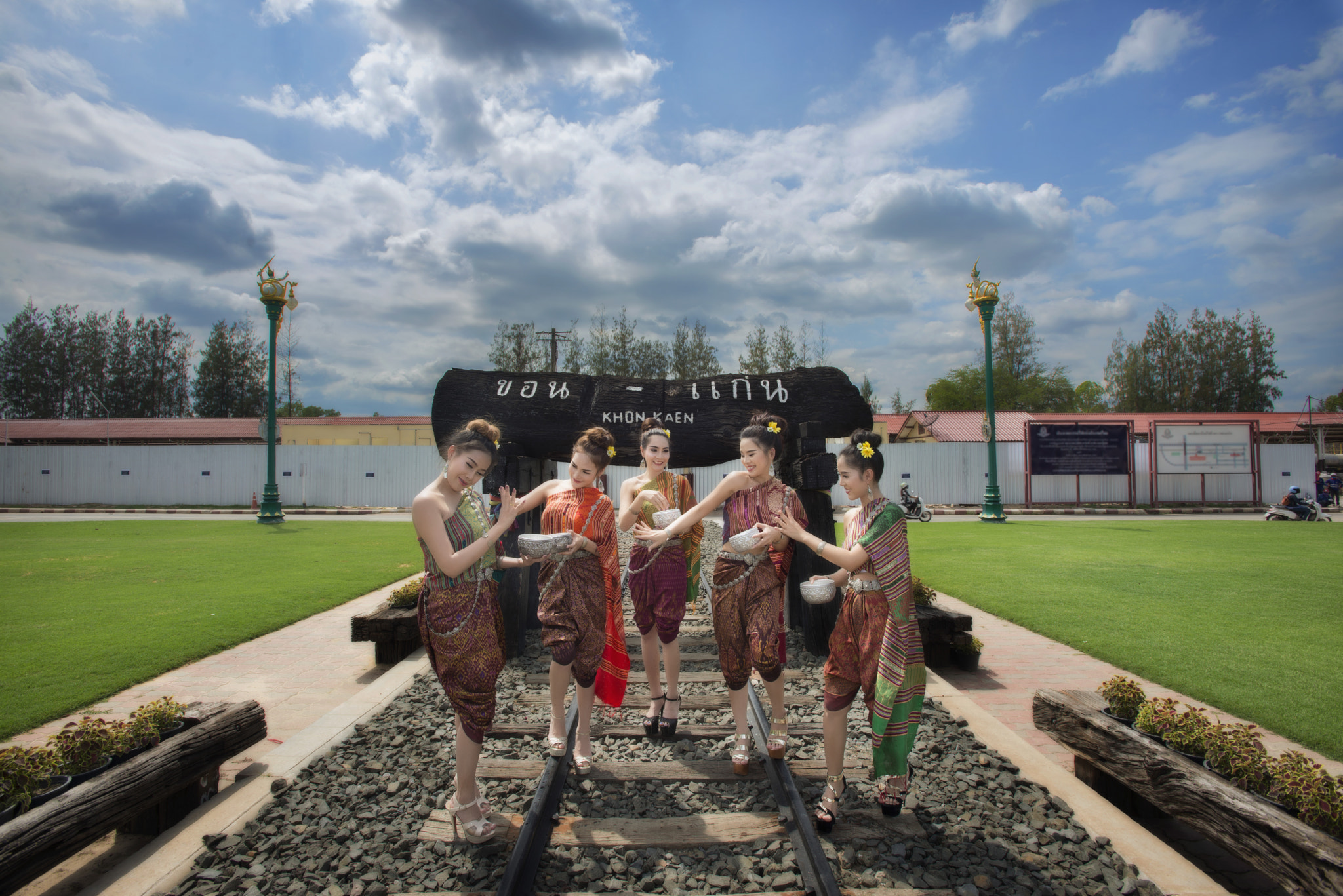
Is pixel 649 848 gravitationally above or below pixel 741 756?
below

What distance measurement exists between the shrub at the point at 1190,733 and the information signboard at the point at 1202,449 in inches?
924

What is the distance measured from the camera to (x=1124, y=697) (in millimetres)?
3377

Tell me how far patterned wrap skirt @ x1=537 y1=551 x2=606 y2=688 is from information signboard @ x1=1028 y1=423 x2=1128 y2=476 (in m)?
21.6

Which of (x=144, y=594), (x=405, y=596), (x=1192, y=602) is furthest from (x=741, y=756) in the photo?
(x=144, y=594)

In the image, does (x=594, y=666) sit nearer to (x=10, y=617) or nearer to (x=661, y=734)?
(x=661, y=734)

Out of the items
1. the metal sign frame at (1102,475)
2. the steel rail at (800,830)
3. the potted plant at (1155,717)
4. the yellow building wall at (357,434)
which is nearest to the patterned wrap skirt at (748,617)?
the steel rail at (800,830)

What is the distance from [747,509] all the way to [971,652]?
10.6ft

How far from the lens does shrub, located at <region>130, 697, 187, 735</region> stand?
10.3 ft

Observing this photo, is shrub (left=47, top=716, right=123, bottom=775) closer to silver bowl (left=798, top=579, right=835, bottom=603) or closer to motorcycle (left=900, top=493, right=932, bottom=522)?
silver bowl (left=798, top=579, right=835, bottom=603)

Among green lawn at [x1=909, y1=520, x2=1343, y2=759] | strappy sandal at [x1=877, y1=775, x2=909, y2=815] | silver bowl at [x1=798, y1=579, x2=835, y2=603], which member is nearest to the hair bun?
silver bowl at [x1=798, y1=579, x2=835, y2=603]

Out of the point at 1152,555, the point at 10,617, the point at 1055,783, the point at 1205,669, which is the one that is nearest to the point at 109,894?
the point at 1055,783

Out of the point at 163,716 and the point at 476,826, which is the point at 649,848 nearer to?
the point at 476,826

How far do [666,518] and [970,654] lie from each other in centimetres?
342

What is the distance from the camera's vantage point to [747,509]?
337 centimetres
